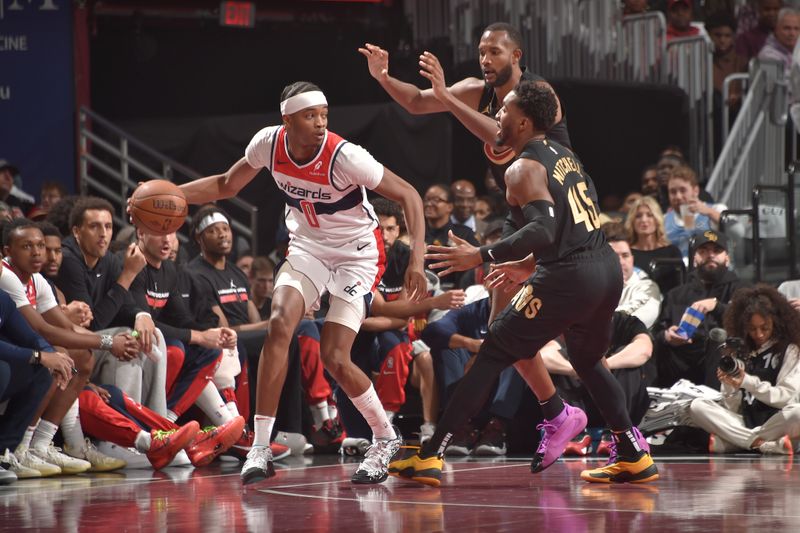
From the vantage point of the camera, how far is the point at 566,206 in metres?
5.88

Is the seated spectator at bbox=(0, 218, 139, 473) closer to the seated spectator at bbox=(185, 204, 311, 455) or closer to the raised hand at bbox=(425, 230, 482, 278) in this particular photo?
the seated spectator at bbox=(185, 204, 311, 455)

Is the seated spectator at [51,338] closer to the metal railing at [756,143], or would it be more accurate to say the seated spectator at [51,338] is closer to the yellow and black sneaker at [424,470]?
the yellow and black sneaker at [424,470]

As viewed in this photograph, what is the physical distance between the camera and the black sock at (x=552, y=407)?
6559 millimetres

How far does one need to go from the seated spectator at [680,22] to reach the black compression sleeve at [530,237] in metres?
8.48

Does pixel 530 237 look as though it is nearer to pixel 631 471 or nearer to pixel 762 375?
pixel 631 471

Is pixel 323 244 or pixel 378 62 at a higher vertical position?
pixel 378 62

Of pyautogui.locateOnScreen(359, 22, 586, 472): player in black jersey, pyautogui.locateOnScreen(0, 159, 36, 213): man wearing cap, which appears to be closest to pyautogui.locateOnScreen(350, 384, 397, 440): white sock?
pyautogui.locateOnScreen(359, 22, 586, 472): player in black jersey

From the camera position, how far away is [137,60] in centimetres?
1492

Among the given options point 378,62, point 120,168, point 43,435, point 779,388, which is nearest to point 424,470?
point 378,62

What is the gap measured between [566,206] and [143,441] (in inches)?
133

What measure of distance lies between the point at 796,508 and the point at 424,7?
10452 millimetres

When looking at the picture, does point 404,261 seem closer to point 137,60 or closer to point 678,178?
point 678,178

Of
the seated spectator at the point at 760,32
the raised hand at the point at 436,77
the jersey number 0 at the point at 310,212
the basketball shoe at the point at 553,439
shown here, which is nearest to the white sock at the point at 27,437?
the jersey number 0 at the point at 310,212

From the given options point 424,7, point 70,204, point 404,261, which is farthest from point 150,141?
point 404,261
